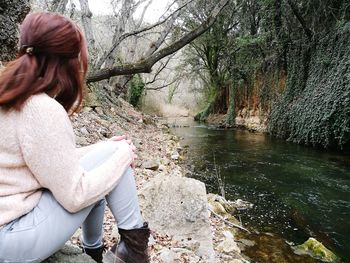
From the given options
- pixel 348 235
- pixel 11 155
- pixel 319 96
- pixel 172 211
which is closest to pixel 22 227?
pixel 11 155

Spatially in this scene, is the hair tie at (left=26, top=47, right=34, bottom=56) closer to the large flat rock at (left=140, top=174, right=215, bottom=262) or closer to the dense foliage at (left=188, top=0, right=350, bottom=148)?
the large flat rock at (left=140, top=174, right=215, bottom=262)

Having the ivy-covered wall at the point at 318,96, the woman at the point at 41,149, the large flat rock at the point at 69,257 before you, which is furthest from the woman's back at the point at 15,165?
the ivy-covered wall at the point at 318,96

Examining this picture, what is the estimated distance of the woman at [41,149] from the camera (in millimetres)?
1447

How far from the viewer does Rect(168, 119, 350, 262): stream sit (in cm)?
450

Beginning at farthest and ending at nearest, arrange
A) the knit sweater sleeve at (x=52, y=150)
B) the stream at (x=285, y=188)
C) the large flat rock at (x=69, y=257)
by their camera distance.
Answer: the stream at (x=285, y=188) → the large flat rock at (x=69, y=257) → the knit sweater sleeve at (x=52, y=150)

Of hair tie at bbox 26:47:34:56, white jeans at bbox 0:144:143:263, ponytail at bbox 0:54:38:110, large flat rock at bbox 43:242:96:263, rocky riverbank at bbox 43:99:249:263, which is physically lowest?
rocky riverbank at bbox 43:99:249:263

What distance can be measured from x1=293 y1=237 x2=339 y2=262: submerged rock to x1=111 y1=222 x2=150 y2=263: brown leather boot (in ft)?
8.62

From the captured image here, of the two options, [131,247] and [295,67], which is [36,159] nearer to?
[131,247]

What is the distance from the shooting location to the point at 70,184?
4.97 ft

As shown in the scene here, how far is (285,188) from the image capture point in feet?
21.4

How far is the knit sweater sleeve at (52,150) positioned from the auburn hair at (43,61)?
0.06 metres

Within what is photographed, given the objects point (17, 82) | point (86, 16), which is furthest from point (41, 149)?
point (86, 16)

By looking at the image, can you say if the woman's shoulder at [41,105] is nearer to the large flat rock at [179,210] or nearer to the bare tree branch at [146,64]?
the large flat rock at [179,210]

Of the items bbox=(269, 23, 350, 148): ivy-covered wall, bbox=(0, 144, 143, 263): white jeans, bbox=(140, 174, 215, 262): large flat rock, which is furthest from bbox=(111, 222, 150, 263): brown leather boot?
bbox=(269, 23, 350, 148): ivy-covered wall
